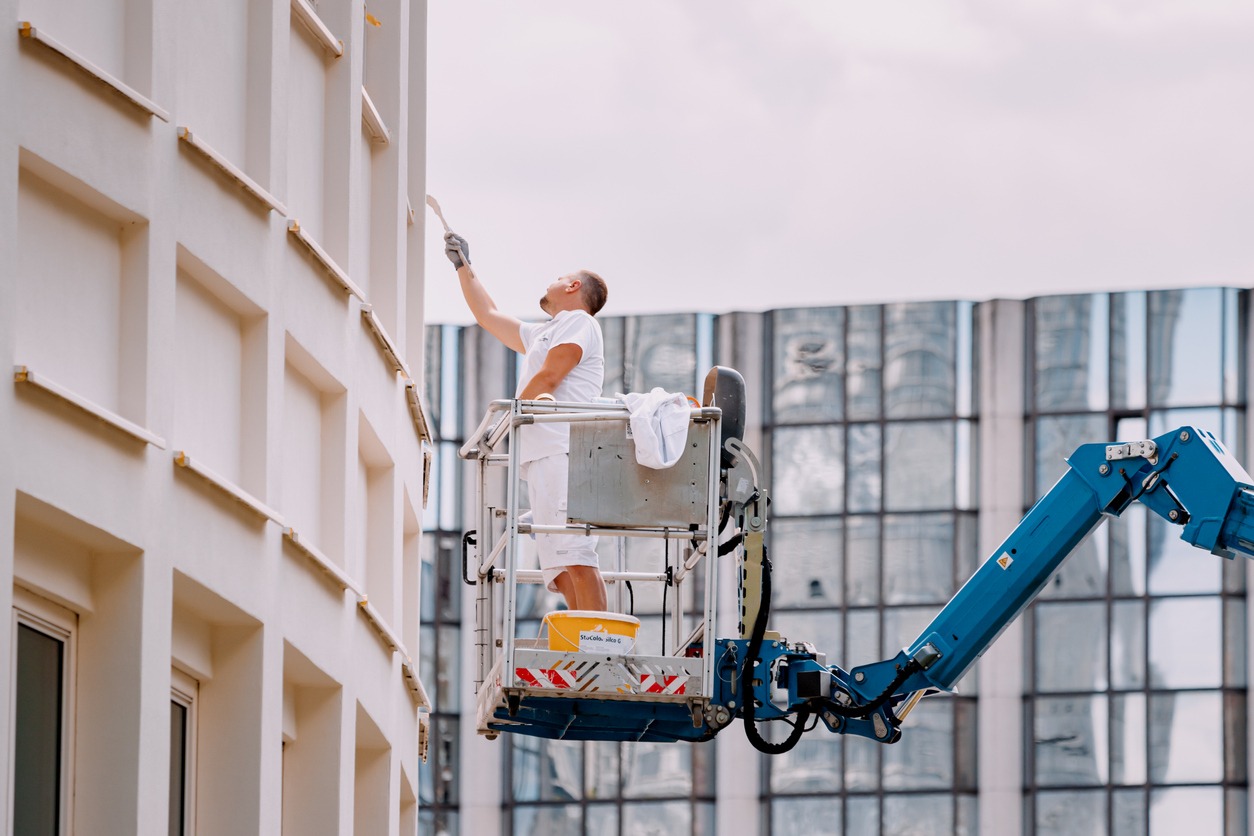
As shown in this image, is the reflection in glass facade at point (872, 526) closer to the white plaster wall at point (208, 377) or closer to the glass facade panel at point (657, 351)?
the glass facade panel at point (657, 351)

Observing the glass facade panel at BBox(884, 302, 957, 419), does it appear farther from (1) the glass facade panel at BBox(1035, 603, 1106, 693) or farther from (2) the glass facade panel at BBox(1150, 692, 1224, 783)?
(2) the glass facade panel at BBox(1150, 692, 1224, 783)

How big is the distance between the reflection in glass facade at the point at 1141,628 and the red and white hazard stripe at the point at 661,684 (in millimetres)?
28751

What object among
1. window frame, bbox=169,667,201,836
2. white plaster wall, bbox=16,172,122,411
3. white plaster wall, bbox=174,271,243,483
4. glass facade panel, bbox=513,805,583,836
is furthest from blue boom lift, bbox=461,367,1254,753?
glass facade panel, bbox=513,805,583,836

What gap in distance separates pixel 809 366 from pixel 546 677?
3115cm

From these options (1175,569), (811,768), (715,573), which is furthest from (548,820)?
(715,573)

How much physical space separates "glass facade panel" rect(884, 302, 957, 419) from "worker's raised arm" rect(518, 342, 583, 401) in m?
29.5

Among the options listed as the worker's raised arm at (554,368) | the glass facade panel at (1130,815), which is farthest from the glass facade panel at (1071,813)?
the worker's raised arm at (554,368)

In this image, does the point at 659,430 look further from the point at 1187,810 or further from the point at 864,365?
the point at 864,365

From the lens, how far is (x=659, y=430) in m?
14.6

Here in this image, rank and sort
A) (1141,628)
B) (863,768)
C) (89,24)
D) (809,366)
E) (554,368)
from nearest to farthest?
(89,24), (554,368), (1141,628), (863,768), (809,366)

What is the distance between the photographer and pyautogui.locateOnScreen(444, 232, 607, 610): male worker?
50.2 ft

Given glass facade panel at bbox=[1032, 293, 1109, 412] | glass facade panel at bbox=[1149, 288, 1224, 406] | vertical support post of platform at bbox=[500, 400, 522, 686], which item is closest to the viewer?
vertical support post of platform at bbox=[500, 400, 522, 686]

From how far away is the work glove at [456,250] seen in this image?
18016 mm

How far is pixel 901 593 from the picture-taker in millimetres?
44219
